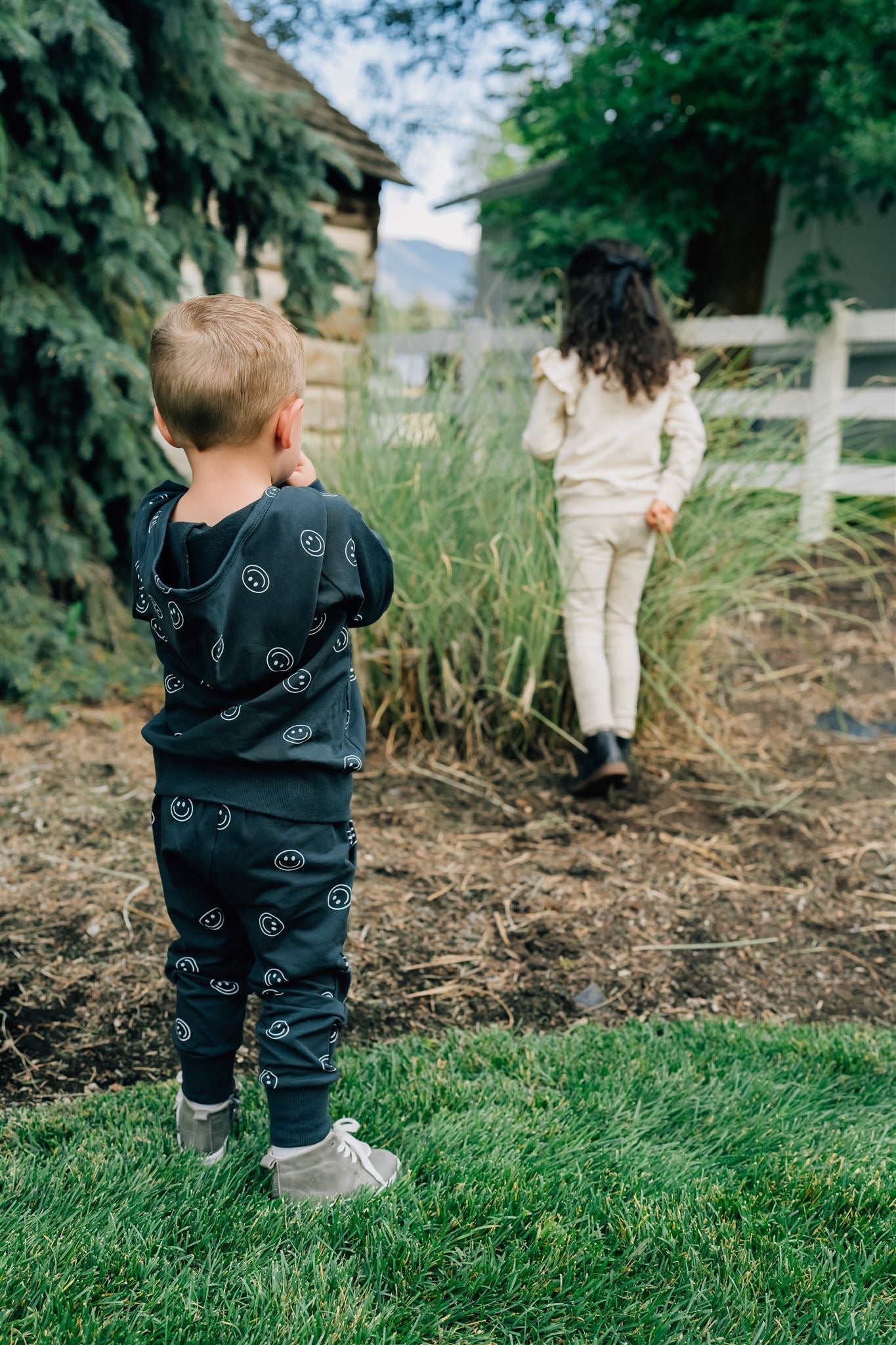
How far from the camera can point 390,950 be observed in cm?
290

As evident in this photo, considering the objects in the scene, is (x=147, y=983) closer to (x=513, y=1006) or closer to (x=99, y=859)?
(x=99, y=859)

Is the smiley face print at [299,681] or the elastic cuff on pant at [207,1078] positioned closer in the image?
the smiley face print at [299,681]

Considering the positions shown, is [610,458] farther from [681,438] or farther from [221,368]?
[221,368]

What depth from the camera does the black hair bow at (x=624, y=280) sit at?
3857 millimetres

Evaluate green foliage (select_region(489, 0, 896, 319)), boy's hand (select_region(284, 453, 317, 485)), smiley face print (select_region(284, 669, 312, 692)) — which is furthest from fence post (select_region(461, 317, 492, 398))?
smiley face print (select_region(284, 669, 312, 692))

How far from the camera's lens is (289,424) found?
5.66 feet

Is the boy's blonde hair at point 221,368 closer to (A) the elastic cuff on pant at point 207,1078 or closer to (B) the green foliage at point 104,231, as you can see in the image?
(A) the elastic cuff on pant at point 207,1078

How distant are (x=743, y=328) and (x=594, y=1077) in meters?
5.39

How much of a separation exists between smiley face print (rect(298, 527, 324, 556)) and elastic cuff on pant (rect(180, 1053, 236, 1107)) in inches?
34.1

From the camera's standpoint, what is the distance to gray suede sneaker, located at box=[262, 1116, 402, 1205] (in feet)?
5.89

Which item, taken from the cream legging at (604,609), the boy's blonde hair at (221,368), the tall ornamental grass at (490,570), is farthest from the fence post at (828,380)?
the boy's blonde hair at (221,368)

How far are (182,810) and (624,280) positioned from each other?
2.85 metres

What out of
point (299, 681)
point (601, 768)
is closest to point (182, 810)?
point (299, 681)

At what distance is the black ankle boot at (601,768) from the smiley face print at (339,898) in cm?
203
